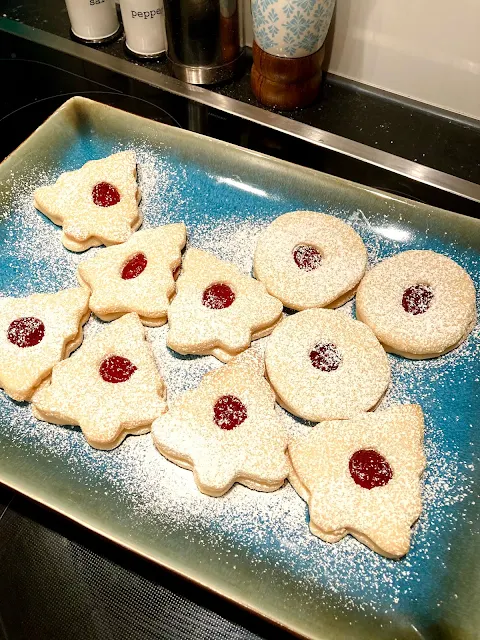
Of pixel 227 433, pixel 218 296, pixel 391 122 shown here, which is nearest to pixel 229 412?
pixel 227 433

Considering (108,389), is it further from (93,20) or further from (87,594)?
(93,20)

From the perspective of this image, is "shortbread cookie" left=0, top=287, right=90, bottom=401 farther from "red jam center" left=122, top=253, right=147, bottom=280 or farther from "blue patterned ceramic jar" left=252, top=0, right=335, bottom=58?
"blue patterned ceramic jar" left=252, top=0, right=335, bottom=58

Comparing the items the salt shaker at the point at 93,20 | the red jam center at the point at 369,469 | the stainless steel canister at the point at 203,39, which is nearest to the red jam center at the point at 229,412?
the red jam center at the point at 369,469

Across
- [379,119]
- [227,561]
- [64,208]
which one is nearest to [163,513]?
[227,561]

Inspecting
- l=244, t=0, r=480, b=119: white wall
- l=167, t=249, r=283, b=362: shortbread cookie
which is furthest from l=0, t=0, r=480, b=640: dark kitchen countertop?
l=244, t=0, r=480, b=119: white wall

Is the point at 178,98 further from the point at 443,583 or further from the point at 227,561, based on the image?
the point at 443,583

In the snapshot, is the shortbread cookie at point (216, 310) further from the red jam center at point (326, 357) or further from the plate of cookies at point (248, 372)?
the red jam center at point (326, 357)
